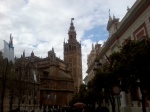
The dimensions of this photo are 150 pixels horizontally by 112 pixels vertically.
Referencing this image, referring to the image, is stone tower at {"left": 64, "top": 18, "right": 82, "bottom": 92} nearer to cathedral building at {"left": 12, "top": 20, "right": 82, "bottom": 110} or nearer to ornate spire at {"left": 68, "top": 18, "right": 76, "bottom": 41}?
ornate spire at {"left": 68, "top": 18, "right": 76, "bottom": 41}

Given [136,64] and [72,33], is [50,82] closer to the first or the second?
[72,33]

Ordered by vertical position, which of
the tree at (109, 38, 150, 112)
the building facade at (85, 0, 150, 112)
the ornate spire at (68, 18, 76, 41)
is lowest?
the tree at (109, 38, 150, 112)

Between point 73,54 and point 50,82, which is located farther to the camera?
point 73,54

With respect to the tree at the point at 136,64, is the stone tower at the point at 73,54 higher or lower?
higher

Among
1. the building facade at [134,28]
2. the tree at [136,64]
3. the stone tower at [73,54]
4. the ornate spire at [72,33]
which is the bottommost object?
the tree at [136,64]

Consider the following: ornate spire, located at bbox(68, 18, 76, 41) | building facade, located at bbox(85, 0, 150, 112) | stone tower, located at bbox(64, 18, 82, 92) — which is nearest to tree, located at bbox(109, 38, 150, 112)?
building facade, located at bbox(85, 0, 150, 112)

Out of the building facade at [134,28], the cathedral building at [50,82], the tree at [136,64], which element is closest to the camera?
the tree at [136,64]

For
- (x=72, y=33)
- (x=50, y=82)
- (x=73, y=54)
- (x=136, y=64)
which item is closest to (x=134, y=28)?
(x=136, y=64)

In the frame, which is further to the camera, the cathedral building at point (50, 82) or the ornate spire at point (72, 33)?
the ornate spire at point (72, 33)

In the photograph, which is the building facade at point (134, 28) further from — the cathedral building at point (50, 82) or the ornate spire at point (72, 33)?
the ornate spire at point (72, 33)

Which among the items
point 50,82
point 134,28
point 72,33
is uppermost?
point 72,33

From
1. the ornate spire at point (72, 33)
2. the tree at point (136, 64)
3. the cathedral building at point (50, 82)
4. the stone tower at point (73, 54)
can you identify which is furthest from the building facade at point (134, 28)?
the ornate spire at point (72, 33)

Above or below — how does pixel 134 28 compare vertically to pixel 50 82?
above

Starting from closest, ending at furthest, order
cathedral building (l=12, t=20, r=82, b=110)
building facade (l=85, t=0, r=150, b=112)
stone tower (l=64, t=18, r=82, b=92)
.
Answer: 1. building facade (l=85, t=0, r=150, b=112)
2. cathedral building (l=12, t=20, r=82, b=110)
3. stone tower (l=64, t=18, r=82, b=92)
